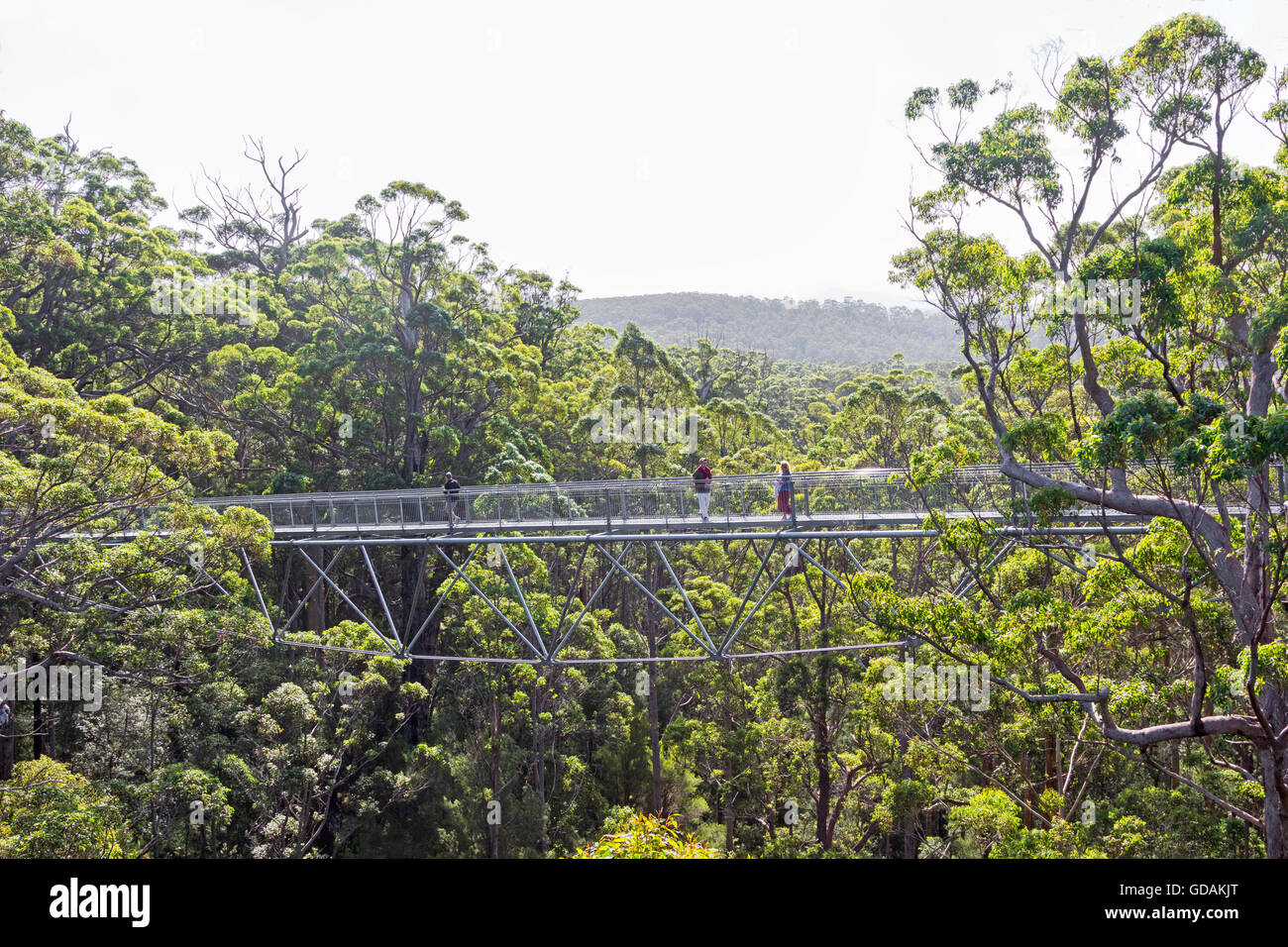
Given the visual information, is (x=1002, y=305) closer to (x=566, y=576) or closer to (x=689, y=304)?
(x=566, y=576)

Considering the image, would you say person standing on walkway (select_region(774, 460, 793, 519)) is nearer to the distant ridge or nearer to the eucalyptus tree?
the eucalyptus tree

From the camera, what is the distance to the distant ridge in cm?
14625

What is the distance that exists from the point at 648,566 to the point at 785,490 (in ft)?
36.1

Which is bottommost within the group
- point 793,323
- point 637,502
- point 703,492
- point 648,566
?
point 648,566

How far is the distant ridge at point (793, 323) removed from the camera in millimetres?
146250

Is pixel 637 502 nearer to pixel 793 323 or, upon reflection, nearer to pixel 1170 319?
pixel 1170 319

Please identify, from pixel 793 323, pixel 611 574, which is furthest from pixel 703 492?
pixel 793 323

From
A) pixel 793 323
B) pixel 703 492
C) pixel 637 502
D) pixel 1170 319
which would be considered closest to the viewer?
pixel 1170 319

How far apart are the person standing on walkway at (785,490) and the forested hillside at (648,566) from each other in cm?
124

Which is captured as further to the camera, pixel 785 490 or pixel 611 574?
pixel 611 574

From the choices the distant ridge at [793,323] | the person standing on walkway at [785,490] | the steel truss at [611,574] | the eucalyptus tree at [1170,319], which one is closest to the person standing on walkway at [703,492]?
the steel truss at [611,574]

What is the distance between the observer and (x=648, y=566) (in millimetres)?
21734
